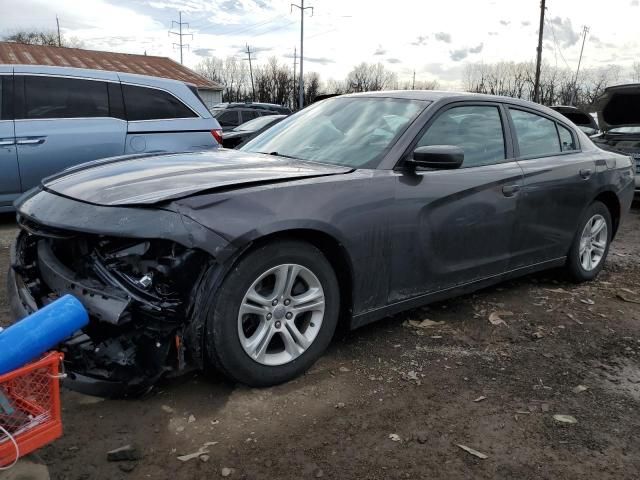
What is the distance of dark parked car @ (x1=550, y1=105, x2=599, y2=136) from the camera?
930 centimetres

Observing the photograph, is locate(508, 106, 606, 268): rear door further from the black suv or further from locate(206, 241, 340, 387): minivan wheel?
the black suv

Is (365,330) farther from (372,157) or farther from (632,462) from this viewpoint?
(632,462)

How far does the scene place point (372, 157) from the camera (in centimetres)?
332

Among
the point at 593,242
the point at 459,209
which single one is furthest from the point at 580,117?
the point at 459,209

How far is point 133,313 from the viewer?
2.41 m

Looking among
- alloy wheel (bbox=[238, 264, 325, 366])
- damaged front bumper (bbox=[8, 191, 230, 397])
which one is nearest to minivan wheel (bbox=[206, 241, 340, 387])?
alloy wheel (bbox=[238, 264, 325, 366])

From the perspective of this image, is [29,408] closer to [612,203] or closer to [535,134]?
[535,134]

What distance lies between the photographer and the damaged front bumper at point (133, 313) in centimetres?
239

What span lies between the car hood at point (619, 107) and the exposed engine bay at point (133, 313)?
28.2ft

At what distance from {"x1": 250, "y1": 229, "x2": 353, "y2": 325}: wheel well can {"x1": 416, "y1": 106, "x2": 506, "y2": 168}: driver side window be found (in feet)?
3.06

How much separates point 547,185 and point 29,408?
360 centimetres

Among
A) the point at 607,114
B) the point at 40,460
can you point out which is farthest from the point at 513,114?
the point at 607,114

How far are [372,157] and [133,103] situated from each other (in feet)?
14.3

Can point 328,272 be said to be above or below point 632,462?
above
